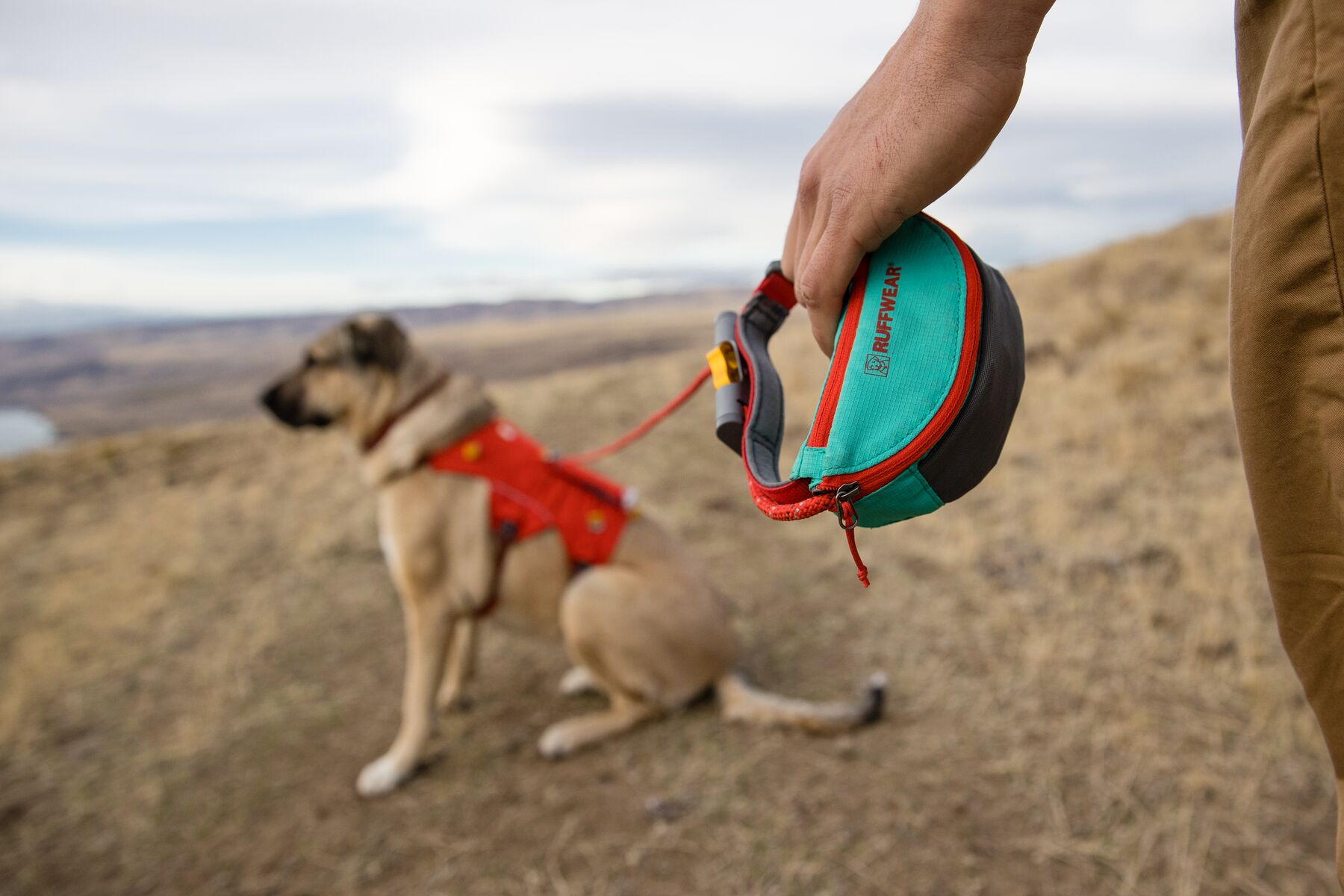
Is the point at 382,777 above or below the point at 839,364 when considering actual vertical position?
below

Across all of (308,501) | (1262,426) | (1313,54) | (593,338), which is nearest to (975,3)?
(1313,54)

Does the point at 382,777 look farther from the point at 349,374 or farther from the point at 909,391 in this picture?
the point at 909,391

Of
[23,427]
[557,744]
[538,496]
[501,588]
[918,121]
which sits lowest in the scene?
[23,427]

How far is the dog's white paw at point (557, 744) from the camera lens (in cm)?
345

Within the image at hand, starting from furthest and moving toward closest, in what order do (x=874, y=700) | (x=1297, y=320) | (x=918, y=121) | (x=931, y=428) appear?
(x=874, y=700) < (x=931, y=428) < (x=918, y=121) < (x=1297, y=320)

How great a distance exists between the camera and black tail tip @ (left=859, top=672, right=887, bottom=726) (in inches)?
130

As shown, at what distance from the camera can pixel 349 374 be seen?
3.66 meters

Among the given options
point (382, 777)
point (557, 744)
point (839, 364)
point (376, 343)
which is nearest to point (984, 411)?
point (839, 364)

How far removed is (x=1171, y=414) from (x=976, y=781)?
4.77m

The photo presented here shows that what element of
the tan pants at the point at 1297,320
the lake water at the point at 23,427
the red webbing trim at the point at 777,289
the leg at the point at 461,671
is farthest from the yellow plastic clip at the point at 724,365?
the lake water at the point at 23,427

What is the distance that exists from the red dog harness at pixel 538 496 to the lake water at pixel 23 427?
3335cm

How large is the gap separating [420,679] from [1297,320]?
3478mm

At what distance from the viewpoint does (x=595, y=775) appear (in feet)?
10.8

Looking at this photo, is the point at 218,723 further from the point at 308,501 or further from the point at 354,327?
the point at 308,501
